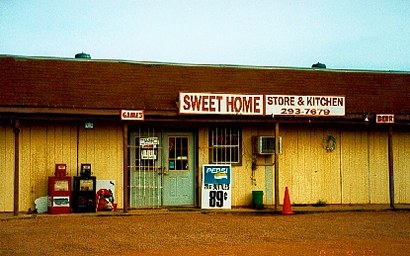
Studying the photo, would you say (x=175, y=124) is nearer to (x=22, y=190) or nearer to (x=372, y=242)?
(x=22, y=190)

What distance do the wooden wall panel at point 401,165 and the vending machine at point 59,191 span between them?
1035cm

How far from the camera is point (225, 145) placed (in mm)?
18703

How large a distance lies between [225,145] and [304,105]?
274 cm

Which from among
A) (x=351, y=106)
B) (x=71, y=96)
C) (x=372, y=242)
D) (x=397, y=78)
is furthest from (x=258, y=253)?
(x=397, y=78)

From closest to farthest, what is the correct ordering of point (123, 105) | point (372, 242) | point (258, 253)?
point (258, 253)
point (372, 242)
point (123, 105)

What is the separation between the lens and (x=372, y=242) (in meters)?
11.5

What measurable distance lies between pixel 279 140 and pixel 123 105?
4688mm

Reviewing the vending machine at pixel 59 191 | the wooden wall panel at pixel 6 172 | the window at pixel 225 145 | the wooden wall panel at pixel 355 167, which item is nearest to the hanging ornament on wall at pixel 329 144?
the wooden wall panel at pixel 355 167

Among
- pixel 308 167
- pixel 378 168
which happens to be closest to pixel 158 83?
pixel 308 167

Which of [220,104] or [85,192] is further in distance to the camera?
[220,104]

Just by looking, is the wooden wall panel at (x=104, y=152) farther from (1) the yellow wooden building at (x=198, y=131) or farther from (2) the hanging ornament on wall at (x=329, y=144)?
(2) the hanging ornament on wall at (x=329, y=144)

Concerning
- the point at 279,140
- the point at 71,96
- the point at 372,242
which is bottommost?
the point at 372,242

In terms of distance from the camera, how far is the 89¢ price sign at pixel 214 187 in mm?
17750

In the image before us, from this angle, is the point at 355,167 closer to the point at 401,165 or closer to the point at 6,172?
the point at 401,165
